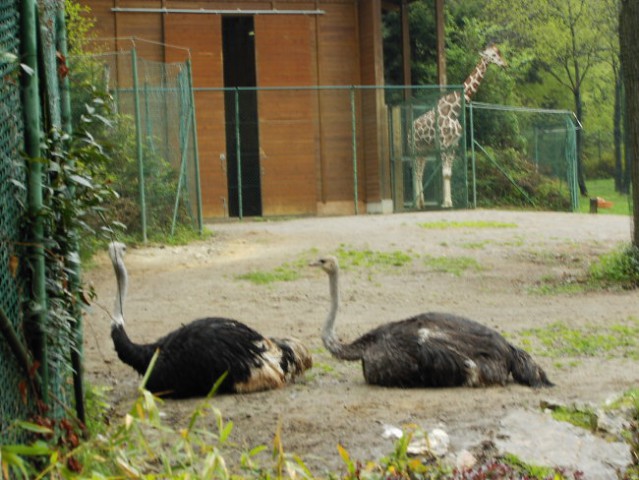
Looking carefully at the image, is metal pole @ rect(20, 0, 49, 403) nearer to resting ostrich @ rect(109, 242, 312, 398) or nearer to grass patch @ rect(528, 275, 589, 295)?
resting ostrich @ rect(109, 242, 312, 398)

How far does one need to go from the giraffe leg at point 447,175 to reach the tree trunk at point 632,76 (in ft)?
33.9

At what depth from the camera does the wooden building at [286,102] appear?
22.5m

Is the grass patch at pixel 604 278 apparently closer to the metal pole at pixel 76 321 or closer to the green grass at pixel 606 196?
the metal pole at pixel 76 321

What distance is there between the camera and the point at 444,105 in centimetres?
2327

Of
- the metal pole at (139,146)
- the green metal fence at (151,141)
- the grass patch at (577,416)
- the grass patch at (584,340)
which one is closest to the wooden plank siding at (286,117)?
the green metal fence at (151,141)

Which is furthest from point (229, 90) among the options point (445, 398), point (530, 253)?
point (445, 398)

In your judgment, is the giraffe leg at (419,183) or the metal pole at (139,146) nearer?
the metal pole at (139,146)

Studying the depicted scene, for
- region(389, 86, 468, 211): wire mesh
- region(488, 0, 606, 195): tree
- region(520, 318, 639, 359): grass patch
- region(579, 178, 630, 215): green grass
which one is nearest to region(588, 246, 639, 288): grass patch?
region(520, 318, 639, 359): grass patch

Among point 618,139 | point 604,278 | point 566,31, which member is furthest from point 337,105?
point 618,139

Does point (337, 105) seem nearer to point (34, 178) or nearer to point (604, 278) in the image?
point (604, 278)

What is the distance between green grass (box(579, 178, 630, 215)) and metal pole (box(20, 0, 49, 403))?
77.1ft

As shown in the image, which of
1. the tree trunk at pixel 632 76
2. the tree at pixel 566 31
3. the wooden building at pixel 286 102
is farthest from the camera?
the tree at pixel 566 31

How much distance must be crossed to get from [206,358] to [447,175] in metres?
16.0

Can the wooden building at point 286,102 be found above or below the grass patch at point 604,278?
above
